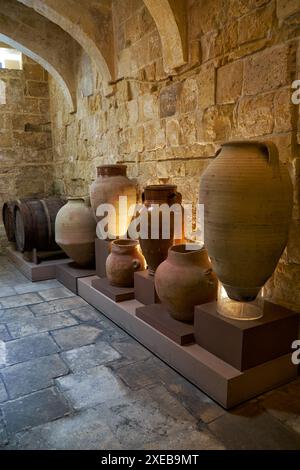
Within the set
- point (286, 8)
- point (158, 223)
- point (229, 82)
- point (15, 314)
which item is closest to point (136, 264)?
point (158, 223)

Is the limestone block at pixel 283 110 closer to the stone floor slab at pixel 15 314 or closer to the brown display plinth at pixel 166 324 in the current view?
the brown display plinth at pixel 166 324

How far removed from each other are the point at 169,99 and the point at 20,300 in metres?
1.99

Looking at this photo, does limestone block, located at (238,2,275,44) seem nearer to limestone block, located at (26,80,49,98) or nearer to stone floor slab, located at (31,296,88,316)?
stone floor slab, located at (31,296,88,316)

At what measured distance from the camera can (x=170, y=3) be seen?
2.32 meters

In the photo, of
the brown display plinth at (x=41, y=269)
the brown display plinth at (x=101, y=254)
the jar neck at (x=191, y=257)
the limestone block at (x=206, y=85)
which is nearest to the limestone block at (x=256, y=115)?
the limestone block at (x=206, y=85)

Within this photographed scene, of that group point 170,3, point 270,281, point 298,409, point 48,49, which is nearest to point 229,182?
point 270,281

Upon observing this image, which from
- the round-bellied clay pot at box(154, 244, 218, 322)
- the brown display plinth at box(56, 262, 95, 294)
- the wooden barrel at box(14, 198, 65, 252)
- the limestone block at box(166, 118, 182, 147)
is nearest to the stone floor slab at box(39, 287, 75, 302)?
the brown display plinth at box(56, 262, 95, 294)

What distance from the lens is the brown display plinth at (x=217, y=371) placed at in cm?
160

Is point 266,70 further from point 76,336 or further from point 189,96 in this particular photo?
point 76,336

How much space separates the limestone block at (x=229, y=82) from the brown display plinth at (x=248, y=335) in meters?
1.20

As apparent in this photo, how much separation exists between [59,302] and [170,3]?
90.4 inches

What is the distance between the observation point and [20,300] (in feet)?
9.86

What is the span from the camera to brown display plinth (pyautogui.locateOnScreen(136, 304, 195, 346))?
1.89m

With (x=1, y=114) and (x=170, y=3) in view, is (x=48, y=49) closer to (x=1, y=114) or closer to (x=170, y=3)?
(x=1, y=114)
